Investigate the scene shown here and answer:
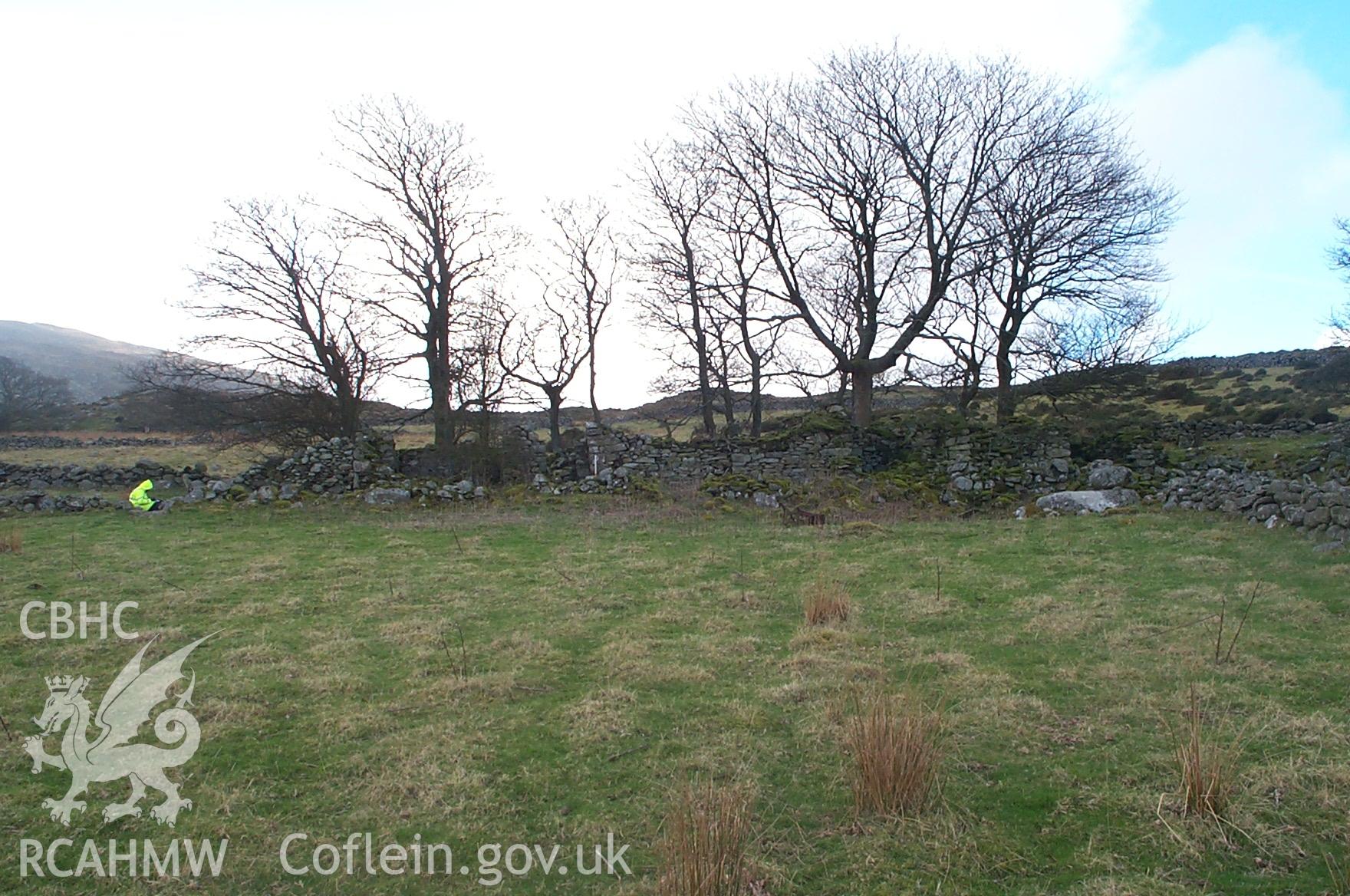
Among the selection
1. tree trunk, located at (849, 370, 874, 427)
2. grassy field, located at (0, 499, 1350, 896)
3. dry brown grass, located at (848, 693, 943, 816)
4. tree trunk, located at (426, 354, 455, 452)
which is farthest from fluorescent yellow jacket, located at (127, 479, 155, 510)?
tree trunk, located at (849, 370, 874, 427)

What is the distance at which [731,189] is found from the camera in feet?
73.7

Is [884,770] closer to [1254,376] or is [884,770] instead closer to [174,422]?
[174,422]

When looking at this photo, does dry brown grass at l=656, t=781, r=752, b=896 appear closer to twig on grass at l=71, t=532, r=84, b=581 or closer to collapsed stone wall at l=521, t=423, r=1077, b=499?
twig on grass at l=71, t=532, r=84, b=581

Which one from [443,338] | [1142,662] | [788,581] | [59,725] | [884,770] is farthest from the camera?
[443,338]

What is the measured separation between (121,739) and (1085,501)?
1497cm

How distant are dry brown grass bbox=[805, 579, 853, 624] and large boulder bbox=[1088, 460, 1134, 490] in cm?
1211

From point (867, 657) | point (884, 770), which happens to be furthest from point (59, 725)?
point (867, 657)

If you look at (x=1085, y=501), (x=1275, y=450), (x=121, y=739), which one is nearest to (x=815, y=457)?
(x=1085, y=501)

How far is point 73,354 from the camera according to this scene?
118m

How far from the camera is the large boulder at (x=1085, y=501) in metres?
14.4

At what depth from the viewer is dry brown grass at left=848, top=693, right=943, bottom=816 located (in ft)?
12.1

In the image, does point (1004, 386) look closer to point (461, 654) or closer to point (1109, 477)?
point (1109, 477)

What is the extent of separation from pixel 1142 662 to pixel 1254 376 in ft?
134

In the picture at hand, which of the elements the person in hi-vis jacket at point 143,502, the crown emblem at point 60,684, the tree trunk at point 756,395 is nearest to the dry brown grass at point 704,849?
the crown emblem at point 60,684
